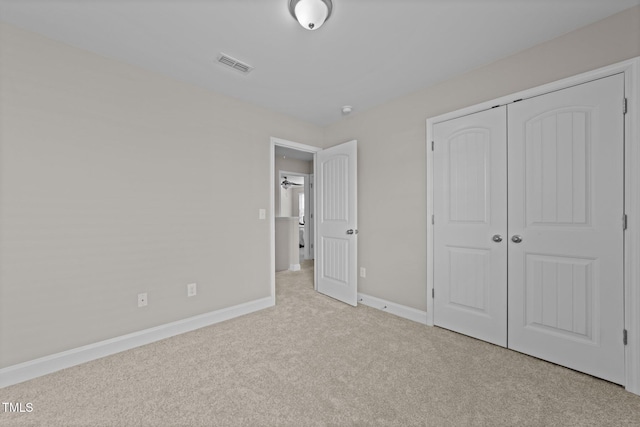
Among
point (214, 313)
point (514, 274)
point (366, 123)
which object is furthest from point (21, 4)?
point (514, 274)

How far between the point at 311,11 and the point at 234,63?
3.26ft

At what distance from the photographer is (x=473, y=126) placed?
231 centimetres

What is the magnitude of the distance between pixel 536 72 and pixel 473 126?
1.79ft

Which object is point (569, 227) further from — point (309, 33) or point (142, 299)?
point (142, 299)

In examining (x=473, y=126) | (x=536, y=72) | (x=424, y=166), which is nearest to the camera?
(x=536, y=72)

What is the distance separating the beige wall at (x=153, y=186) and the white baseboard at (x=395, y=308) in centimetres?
9

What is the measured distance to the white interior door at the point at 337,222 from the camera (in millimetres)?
3176

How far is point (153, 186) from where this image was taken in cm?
233

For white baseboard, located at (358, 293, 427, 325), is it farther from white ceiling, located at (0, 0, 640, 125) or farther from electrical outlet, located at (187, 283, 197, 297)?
white ceiling, located at (0, 0, 640, 125)

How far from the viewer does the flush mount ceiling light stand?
1.49 metres

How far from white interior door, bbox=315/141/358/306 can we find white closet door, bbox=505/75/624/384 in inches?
62.9

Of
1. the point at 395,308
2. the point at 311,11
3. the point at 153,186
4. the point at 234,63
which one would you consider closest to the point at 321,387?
the point at 395,308

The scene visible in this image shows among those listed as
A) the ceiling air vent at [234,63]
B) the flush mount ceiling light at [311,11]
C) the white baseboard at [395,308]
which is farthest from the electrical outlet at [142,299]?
the flush mount ceiling light at [311,11]

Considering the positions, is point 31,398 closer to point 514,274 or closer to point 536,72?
point 514,274
